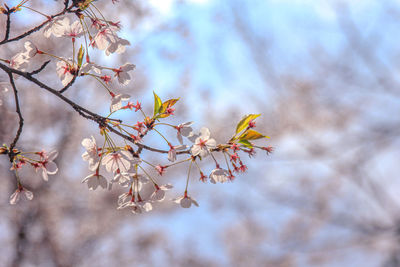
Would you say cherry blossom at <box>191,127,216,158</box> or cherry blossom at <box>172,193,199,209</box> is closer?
cherry blossom at <box>191,127,216,158</box>

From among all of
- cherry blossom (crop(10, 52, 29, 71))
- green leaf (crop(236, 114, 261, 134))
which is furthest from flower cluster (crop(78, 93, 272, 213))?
cherry blossom (crop(10, 52, 29, 71))

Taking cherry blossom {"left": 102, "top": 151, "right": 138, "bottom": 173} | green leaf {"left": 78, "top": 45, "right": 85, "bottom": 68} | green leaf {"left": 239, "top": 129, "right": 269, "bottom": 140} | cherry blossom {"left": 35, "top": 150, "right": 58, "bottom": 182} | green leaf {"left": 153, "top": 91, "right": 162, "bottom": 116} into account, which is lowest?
cherry blossom {"left": 102, "top": 151, "right": 138, "bottom": 173}

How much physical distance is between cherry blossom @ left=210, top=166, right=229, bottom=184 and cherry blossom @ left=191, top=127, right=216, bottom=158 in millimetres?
108

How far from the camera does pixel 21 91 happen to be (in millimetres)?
5188

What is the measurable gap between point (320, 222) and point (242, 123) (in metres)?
5.87

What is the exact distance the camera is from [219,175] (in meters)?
1.03

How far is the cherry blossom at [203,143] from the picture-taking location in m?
0.94

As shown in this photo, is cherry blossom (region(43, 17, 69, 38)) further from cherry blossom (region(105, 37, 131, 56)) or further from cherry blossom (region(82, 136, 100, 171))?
cherry blossom (region(82, 136, 100, 171))

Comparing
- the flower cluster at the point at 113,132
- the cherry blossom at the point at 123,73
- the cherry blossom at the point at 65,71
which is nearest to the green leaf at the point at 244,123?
the flower cluster at the point at 113,132

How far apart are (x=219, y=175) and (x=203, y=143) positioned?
0.47ft

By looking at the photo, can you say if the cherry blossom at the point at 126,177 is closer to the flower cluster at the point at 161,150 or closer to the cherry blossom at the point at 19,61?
the flower cluster at the point at 161,150

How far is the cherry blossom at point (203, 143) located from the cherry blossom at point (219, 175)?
0.36 feet

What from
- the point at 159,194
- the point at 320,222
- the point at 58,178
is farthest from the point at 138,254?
the point at 159,194

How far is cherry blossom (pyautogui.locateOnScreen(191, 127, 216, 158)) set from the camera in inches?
37.0
